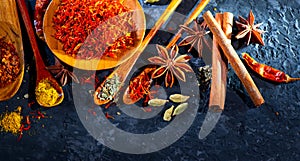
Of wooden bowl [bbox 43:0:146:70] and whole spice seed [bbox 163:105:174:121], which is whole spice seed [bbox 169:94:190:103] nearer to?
whole spice seed [bbox 163:105:174:121]

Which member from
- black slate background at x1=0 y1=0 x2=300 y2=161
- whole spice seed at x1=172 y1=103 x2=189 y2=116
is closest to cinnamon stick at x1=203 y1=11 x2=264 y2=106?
black slate background at x1=0 y1=0 x2=300 y2=161

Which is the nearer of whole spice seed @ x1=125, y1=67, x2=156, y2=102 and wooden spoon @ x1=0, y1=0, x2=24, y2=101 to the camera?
whole spice seed @ x1=125, y1=67, x2=156, y2=102

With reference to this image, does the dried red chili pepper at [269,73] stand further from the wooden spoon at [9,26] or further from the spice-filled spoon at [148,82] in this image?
the wooden spoon at [9,26]

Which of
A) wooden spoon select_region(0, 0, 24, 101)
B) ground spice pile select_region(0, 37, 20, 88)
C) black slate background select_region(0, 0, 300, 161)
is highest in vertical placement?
wooden spoon select_region(0, 0, 24, 101)

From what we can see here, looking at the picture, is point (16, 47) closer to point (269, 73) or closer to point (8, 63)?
point (8, 63)

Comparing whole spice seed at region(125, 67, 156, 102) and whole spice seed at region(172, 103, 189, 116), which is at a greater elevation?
whole spice seed at region(125, 67, 156, 102)

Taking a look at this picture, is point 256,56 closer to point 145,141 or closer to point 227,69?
point 227,69

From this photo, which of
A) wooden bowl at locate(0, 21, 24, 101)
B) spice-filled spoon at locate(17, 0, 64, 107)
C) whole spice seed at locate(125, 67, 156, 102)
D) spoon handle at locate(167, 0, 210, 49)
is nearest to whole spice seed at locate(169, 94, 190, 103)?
whole spice seed at locate(125, 67, 156, 102)
